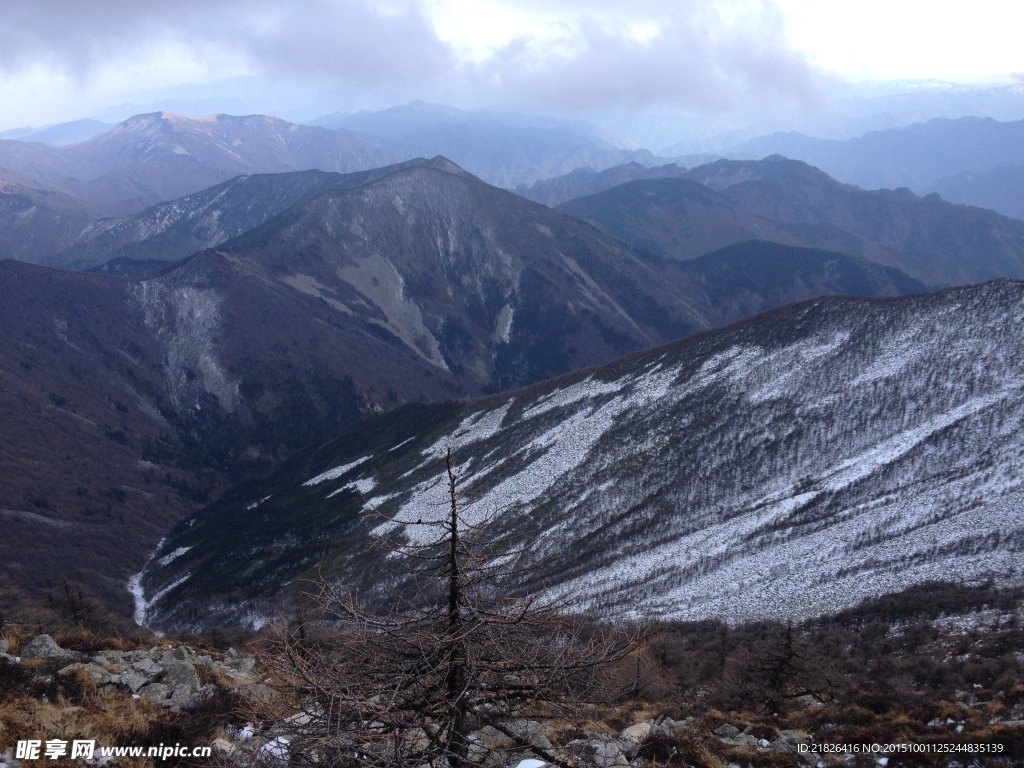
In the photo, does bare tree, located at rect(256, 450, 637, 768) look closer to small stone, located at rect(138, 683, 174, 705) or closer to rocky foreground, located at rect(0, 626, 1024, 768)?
rocky foreground, located at rect(0, 626, 1024, 768)

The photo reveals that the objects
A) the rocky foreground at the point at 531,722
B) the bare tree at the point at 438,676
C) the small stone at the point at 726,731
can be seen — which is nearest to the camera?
the bare tree at the point at 438,676

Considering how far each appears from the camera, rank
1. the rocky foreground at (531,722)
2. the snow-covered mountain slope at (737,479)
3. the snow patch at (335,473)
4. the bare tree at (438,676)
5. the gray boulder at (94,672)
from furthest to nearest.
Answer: the snow patch at (335,473)
the snow-covered mountain slope at (737,479)
the gray boulder at (94,672)
the rocky foreground at (531,722)
the bare tree at (438,676)

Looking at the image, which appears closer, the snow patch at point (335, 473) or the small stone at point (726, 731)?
the small stone at point (726, 731)

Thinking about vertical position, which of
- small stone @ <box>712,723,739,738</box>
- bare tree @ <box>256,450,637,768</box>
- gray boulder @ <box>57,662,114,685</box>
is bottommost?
small stone @ <box>712,723,739,738</box>

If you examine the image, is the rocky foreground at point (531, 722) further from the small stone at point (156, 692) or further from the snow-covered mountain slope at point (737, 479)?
the snow-covered mountain slope at point (737, 479)

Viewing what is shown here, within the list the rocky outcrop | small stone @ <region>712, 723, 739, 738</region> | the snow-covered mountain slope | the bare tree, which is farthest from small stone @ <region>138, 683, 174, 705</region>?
A: the snow-covered mountain slope

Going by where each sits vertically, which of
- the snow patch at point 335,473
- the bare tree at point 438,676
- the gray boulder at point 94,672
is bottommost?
the snow patch at point 335,473

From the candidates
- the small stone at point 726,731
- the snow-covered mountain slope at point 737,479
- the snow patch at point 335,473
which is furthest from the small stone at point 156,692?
the snow patch at point 335,473

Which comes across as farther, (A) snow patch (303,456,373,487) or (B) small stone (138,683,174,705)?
(A) snow patch (303,456,373,487)
